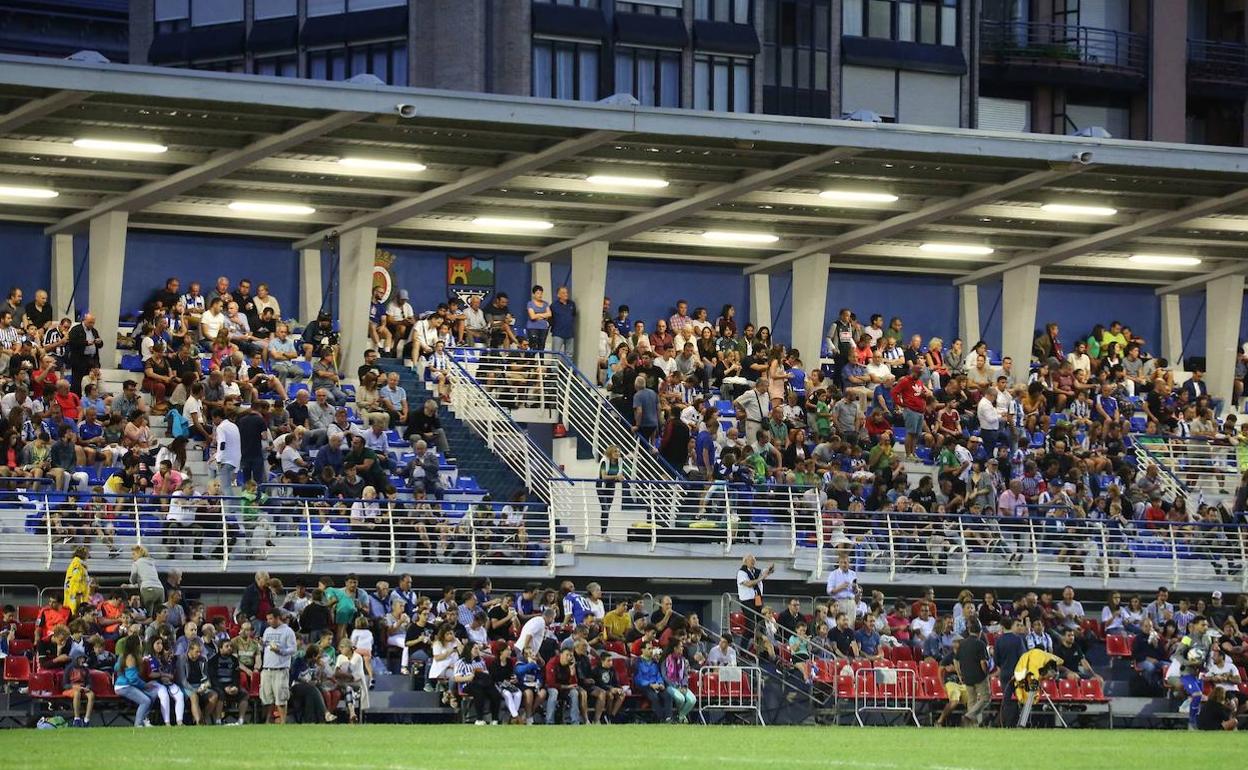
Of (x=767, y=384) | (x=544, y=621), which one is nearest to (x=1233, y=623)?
(x=767, y=384)

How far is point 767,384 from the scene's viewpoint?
3612 centimetres

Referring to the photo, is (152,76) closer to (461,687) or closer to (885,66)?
(461,687)

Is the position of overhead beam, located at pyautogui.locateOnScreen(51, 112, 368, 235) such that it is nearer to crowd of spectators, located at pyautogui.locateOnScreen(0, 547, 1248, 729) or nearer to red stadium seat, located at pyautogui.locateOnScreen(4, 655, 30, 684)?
crowd of spectators, located at pyautogui.locateOnScreen(0, 547, 1248, 729)

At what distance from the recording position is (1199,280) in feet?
145

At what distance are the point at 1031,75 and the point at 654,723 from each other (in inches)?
1330

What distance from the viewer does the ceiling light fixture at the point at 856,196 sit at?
36.8m

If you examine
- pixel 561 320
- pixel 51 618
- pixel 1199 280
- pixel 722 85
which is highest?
pixel 722 85

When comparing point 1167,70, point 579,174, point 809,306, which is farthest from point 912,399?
point 1167,70

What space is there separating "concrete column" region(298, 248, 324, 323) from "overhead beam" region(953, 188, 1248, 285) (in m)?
12.2

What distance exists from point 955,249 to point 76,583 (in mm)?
19650

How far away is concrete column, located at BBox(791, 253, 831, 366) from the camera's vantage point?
40.4 m

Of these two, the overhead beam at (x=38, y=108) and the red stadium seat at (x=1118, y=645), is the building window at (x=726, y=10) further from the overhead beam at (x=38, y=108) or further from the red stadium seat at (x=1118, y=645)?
the overhead beam at (x=38, y=108)

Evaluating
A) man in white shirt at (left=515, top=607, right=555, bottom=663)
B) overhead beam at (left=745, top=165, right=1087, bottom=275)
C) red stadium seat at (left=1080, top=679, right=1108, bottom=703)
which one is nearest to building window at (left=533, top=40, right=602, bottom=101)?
overhead beam at (left=745, top=165, right=1087, bottom=275)

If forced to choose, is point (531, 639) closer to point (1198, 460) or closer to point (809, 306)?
point (809, 306)
